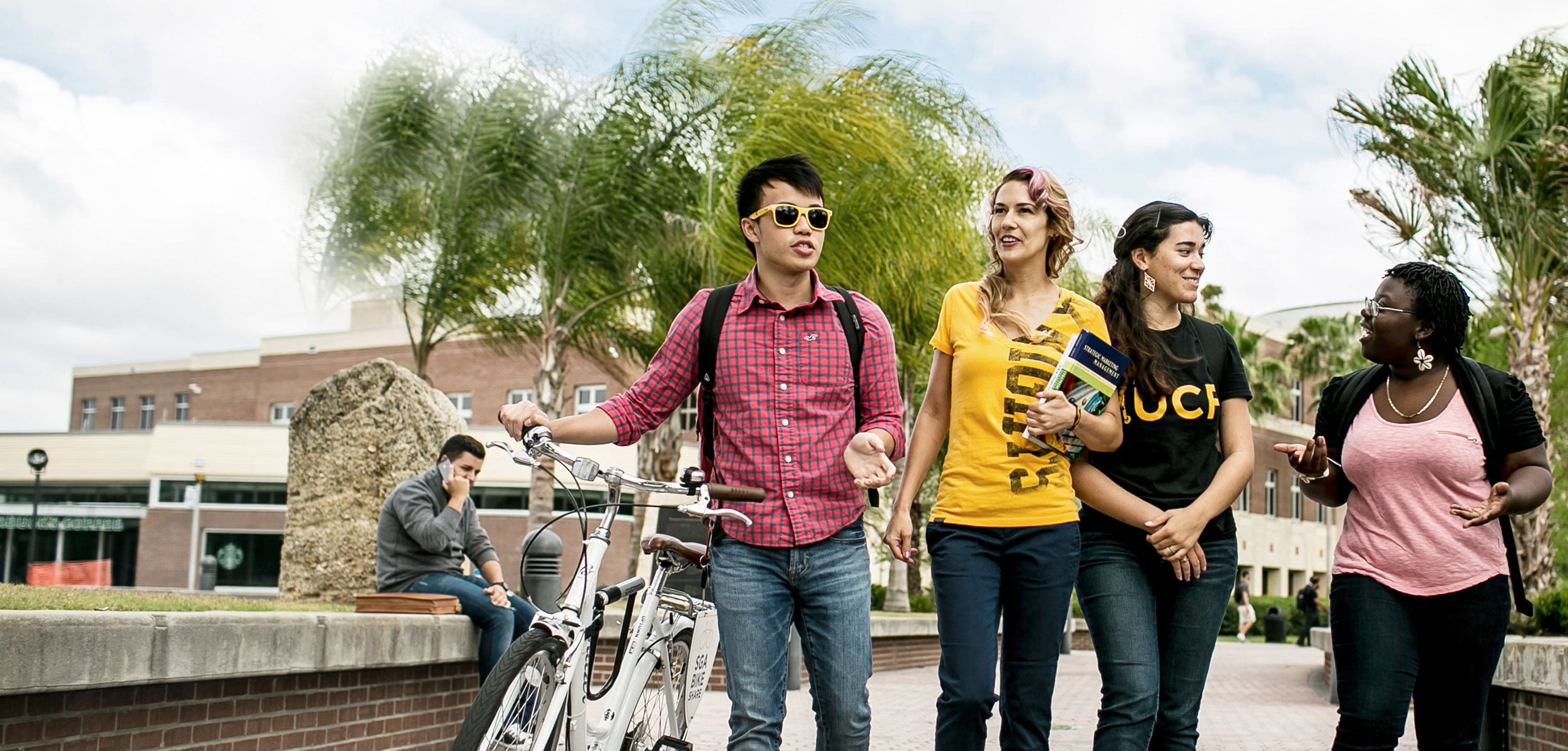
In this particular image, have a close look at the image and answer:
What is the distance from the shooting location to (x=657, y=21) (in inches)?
636

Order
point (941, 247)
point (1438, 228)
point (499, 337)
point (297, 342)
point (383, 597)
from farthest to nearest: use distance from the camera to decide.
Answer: point (297, 342), point (499, 337), point (941, 247), point (1438, 228), point (383, 597)

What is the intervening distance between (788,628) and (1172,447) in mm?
1255

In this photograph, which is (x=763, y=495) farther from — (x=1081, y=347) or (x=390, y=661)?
(x=390, y=661)

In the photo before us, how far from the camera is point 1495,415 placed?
401 centimetres

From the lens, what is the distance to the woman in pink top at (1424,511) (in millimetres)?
3818

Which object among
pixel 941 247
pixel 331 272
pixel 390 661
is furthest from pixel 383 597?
pixel 331 272

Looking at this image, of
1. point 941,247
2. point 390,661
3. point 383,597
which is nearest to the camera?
point 390,661

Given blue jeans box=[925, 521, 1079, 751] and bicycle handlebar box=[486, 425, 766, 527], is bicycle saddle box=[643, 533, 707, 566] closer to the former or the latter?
bicycle handlebar box=[486, 425, 766, 527]

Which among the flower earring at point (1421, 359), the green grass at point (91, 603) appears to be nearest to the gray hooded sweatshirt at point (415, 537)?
the green grass at point (91, 603)

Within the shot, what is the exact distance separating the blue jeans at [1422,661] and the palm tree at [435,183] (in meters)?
13.9

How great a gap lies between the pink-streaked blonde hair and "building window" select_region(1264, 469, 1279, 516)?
2216 inches

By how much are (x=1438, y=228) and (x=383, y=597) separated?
1267cm

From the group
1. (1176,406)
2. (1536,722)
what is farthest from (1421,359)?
(1536,722)

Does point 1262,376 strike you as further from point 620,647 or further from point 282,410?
point 620,647
